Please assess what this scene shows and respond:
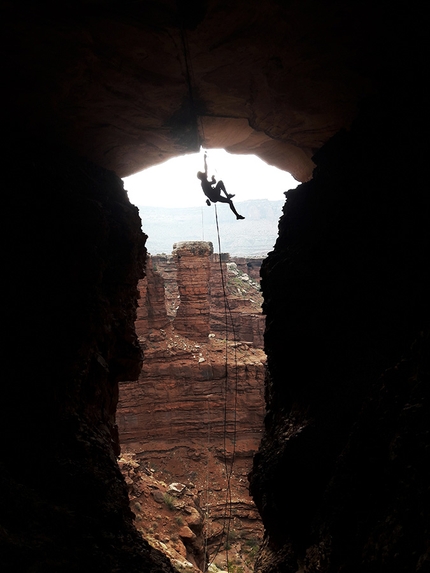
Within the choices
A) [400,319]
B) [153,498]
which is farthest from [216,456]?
[400,319]

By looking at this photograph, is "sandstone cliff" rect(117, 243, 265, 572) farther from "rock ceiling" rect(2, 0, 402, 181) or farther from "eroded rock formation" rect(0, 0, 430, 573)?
"rock ceiling" rect(2, 0, 402, 181)

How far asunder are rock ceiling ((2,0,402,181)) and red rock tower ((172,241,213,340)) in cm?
1539

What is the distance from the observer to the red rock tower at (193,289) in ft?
74.1

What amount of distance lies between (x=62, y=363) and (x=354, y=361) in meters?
4.00

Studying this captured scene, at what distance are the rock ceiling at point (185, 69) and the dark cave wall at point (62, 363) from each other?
3.22 ft

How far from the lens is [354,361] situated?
4.56 meters

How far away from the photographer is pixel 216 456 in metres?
19.1

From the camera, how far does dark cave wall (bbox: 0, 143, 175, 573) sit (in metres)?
3.54

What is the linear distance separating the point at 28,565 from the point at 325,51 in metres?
6.34

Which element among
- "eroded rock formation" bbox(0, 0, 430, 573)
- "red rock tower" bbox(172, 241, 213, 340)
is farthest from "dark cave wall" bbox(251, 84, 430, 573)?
"red rock tower" bbox(172, 241, 213, 340)

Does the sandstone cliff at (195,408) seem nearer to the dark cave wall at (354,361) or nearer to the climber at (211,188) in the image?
the climber at (211,188)

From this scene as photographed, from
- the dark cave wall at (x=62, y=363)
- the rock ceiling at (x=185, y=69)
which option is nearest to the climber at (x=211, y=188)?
the rock ceiling at (x=185, y=69)

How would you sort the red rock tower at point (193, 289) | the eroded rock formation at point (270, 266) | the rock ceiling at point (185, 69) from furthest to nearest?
the red rock tower at point (193, 289)
the rock ceiling at point (185, 69)
the eroded rock formation at point (270, 266)

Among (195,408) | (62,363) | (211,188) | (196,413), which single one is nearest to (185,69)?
(211,188)
